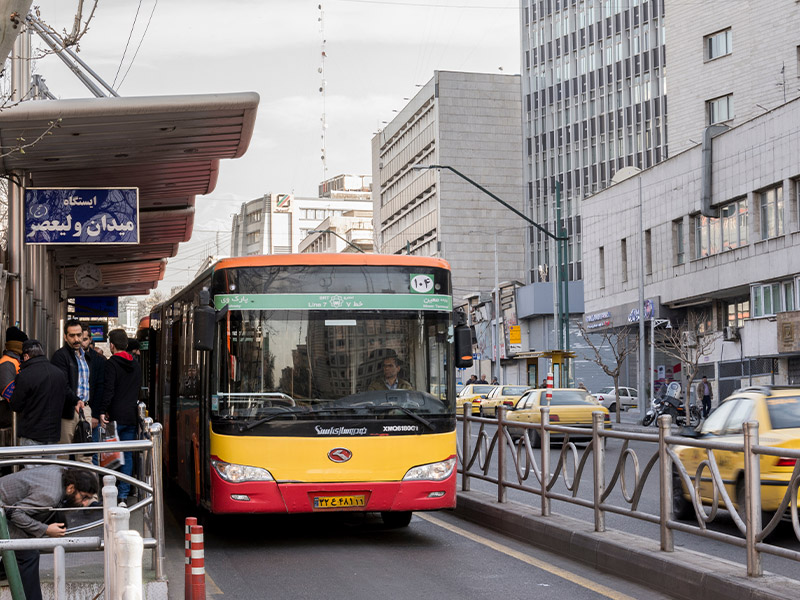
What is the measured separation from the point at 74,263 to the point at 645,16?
212 ft

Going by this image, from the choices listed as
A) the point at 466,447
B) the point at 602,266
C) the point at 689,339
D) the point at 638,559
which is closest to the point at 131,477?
the point at 638,559

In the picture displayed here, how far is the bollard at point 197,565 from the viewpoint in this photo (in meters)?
7.45

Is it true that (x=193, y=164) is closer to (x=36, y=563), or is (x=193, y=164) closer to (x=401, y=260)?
(x=401, y=260)

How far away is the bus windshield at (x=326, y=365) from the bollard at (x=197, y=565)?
3.89 metres

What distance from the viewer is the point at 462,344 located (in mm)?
12242

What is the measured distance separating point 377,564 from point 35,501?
13.5 ft

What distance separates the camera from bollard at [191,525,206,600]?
745 centimetres

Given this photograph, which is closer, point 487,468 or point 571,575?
point 571,575

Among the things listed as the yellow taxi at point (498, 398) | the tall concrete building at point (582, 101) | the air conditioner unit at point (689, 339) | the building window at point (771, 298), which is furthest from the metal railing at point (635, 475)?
the tall concrete building at point (582, 101)

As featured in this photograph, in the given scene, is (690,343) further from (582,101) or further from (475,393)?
(582,101)

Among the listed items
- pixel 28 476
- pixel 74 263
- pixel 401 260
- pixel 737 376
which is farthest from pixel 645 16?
pixel 28 476

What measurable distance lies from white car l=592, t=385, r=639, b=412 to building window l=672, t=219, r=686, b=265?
697 cm

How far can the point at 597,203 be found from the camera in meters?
62.1

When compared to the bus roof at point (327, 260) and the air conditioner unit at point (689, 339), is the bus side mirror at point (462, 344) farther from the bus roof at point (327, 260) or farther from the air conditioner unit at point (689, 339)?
the air conditioner unit at point (689, 339)
